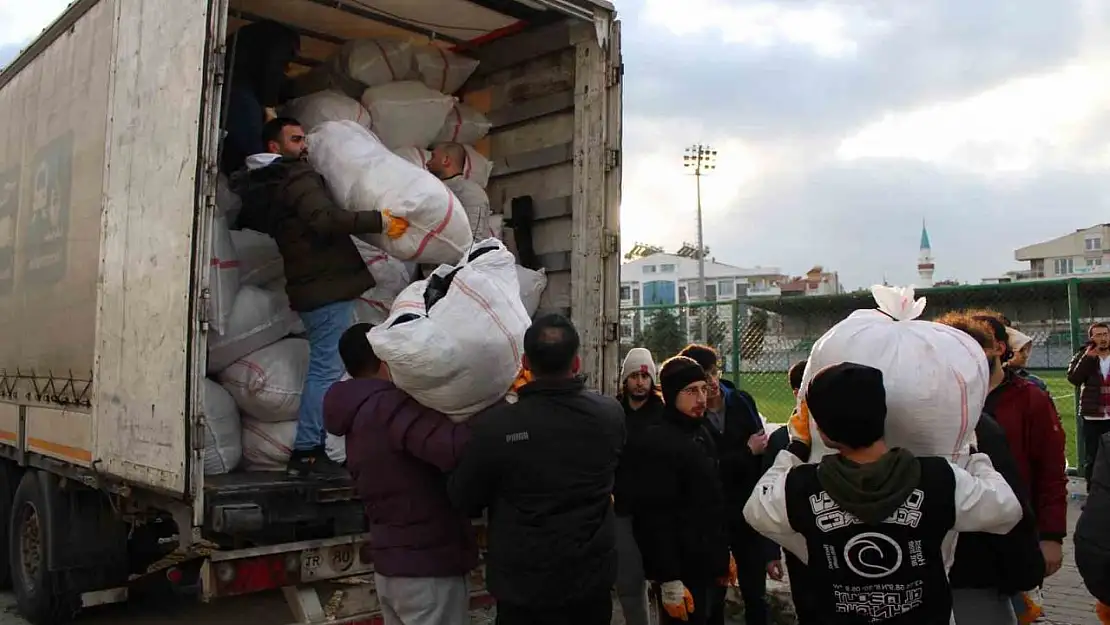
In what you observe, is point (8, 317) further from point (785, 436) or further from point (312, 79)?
point (785, 436)

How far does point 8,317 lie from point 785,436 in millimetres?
4192

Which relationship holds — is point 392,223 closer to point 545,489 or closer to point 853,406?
point 545,489

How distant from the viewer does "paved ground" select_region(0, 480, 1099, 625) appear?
4762 mm

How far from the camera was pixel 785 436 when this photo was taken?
3693 mm

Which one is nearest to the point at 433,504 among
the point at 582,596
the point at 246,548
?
the point at 582,596

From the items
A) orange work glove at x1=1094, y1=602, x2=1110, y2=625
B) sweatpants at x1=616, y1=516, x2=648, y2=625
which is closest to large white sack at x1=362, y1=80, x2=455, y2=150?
sweatpants at x1=616, y1=516, x2=648, y2=625

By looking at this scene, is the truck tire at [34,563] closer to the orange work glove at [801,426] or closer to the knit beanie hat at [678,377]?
the knit beanie hat at [678,377]

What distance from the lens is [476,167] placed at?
16.0ft

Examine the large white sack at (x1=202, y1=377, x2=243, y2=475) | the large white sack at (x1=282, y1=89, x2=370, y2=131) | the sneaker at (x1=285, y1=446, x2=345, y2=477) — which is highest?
the large white sack at (x1=282, y1=89, x2=370, y2=131)

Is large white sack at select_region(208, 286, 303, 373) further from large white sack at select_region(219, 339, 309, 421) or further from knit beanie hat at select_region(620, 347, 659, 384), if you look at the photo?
knit beanie hat at select_region(620, 347, 659, 384)

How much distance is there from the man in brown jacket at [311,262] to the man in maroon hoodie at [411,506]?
1089mm

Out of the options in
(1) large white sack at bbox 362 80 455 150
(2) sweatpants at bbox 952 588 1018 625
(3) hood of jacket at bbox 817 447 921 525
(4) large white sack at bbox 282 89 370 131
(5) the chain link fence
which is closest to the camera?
(3) hood of jacket at bbox 817 447 921 525

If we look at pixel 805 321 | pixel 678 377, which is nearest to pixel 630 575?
pixel 678 377

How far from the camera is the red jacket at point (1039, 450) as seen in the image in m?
3.15
